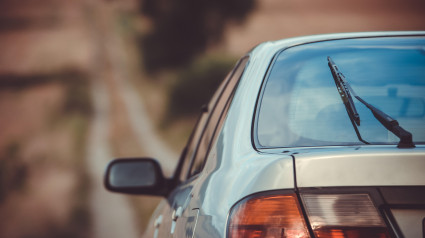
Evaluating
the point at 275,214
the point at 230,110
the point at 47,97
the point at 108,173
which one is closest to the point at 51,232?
the point at 108,173

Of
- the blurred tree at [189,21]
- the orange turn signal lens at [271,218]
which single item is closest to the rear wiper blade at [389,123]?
the orange turn signal lens at [271,218]

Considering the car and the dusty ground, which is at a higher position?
the car

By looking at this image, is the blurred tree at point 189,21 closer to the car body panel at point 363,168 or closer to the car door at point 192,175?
the car door at point 192,175

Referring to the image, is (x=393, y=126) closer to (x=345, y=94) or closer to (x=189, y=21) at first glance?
(x=345, y=94)

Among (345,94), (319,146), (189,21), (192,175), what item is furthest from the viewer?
(189,21)

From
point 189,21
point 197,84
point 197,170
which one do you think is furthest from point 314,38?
point 189,21

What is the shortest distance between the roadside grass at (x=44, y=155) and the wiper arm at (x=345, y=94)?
27.3 ft

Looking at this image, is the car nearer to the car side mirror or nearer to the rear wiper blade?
the rear wiper blade

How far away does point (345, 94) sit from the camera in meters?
2.26

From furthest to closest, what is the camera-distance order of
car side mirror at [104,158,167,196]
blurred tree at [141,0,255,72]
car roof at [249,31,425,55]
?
blurred tree at [141,0,255,72]
car side mirror at [104,158,167,196]
car roof at [249,31,425,55]

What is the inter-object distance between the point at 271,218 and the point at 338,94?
0.72 m

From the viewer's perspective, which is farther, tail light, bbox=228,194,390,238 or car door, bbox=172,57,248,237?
car door, bbox=172,57,248,237

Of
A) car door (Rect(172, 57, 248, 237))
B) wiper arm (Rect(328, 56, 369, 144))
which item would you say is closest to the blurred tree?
car door (Rect(172, 57, 248, 237))

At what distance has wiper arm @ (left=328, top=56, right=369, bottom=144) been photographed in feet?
6.88
